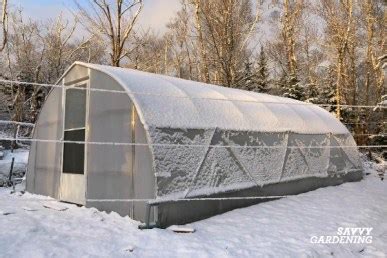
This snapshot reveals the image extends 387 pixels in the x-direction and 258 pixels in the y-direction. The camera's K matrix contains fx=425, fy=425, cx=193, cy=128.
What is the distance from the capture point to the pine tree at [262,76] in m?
27.3

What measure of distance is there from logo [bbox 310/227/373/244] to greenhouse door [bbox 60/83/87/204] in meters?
4.40

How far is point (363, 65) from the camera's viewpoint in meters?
26.0

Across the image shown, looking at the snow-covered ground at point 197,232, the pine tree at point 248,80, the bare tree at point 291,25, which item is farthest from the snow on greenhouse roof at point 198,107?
the pine tree at point 248,80

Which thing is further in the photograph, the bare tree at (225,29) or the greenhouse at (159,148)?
the bare tree at (225,29)

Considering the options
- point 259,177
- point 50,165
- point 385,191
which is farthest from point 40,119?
point 385,191

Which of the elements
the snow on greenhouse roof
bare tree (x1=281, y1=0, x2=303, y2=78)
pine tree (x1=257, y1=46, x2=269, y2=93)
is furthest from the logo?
pine tree (x1=257, y1=46, x2=269, y2=93)

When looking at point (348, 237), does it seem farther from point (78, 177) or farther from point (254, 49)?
point (254, 49)

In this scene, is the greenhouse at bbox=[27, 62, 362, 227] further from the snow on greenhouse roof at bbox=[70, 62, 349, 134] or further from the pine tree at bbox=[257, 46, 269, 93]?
the pine tree at bbox=[257, 46, 269, 93]

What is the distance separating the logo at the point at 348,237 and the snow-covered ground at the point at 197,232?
0.31ft

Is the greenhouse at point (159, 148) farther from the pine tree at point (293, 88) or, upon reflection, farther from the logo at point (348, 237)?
the pine tree at point (293, 88)

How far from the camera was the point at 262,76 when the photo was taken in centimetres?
2783

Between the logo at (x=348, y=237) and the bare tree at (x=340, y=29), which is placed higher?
the bare tree at (x=340, y=29)

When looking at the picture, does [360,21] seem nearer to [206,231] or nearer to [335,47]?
[335,47]

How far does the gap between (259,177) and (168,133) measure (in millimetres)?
2766
